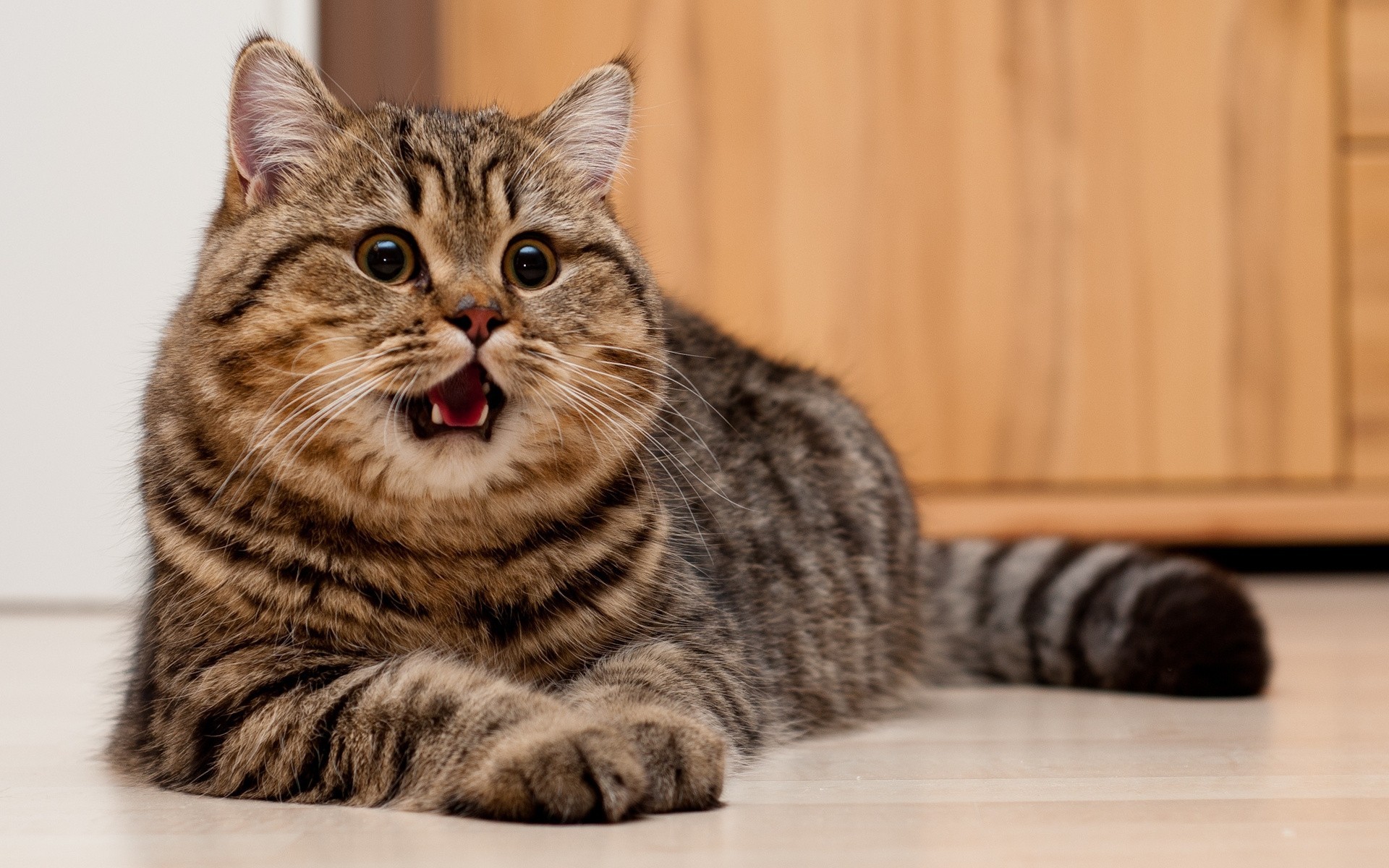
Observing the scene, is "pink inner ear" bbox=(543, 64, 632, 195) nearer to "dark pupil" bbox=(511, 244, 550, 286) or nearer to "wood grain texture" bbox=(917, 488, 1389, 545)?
"dark pupil" bbox=(511, 244, 550, 286)

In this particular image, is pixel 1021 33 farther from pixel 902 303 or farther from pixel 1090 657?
pixel 1090 657

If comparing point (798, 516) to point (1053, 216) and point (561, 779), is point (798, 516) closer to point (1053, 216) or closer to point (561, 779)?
point (561, 779)

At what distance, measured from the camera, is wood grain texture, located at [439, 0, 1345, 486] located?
3.29 metres

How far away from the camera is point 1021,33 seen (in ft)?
10.8

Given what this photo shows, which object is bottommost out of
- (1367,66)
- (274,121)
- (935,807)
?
(935,807)

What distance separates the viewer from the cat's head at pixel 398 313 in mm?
1272

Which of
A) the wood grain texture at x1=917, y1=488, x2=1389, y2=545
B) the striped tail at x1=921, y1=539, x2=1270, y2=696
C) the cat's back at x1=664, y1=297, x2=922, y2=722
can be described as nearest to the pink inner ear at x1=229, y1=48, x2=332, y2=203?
the cat's back at x1=664, y1=297, x2=922, y2=722

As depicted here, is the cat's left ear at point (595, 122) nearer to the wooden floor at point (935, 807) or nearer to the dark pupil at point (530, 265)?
the dark pupil at point (530, 265)

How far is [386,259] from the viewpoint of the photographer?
132 cm

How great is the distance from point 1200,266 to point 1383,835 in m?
2.39

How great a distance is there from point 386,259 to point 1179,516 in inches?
95.5

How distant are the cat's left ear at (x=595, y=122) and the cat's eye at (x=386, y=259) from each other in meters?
0.28

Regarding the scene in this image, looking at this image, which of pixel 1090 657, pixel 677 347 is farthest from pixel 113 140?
pixel 1090 657

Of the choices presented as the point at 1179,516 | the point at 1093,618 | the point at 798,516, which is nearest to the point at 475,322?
the point at 798,516
